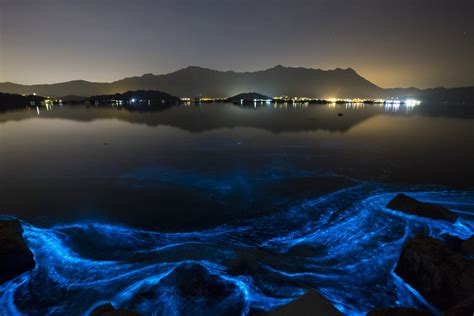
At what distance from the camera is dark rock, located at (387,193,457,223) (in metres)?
12.3

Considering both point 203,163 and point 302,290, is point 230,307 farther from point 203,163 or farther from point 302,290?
point 203,163

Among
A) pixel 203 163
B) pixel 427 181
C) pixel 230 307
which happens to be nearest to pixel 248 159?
pixel 203 163

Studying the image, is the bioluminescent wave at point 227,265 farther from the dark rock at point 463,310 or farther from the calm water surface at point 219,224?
the dark rock at point 463,310

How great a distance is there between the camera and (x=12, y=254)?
343 inches

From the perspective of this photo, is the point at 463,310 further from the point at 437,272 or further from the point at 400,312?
the point at 437,272

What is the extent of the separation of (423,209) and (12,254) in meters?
17.6

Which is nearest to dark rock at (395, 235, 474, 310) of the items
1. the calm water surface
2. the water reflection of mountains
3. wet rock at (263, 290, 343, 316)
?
the calm water surface

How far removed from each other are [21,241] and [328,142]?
112 ft

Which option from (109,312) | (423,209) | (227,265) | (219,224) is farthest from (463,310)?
(219,224)

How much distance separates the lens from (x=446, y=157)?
2722cm

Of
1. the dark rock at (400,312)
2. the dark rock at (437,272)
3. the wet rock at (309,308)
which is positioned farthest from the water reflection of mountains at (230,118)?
the wet rock at (309,308)

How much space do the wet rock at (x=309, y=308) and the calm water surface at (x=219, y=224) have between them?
2356mm

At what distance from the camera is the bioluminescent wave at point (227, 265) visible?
306 inches

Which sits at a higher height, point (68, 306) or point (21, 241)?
point (21, 241)
